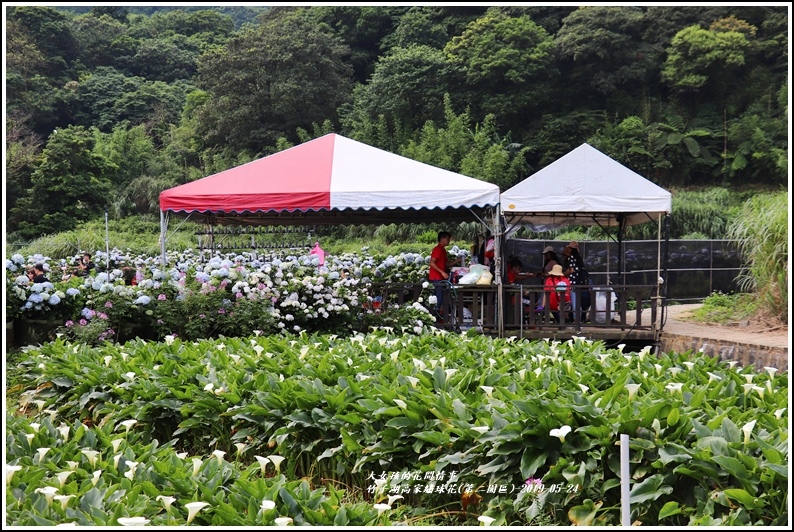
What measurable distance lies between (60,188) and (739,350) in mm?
30000

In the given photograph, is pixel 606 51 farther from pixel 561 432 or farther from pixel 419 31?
pixel 561 432

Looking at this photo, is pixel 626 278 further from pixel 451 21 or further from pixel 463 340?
pixel 451 21

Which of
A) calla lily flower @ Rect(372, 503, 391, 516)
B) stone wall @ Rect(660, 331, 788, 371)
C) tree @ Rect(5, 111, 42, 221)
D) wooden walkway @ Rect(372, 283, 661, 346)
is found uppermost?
tree @ Rect(5, 111, 42, 221)

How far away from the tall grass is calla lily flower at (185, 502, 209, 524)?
29.0 feet

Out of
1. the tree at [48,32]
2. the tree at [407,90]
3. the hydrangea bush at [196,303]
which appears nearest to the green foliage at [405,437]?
the hydrangea bush at [196,303]

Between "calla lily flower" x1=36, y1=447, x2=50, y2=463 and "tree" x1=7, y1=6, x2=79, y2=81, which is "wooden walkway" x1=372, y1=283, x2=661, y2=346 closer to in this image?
"calla lily flower" x1=36, y1=447, x2=50, y2=463

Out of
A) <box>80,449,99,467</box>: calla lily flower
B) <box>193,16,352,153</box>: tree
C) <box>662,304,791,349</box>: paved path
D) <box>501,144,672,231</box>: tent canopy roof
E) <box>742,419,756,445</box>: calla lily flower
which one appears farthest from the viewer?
<box>193,16,352,153</box>: tree

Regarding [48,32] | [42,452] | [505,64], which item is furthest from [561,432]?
[48,32]

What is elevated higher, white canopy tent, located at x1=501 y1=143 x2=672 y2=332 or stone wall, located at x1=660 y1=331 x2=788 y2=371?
white canopy tent, located at x1=501 y1=143 x2=672 y2=332

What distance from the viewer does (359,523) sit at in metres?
2.74

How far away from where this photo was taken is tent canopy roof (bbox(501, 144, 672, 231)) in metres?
9.46

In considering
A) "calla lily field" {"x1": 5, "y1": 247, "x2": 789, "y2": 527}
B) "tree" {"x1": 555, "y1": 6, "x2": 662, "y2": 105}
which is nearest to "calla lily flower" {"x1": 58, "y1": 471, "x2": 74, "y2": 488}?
"calla lily field" {"x1": 5, "y1": 247, "x2": 789, "y2": 527}

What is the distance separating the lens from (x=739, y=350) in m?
A: 8.70

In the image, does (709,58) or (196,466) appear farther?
(709,58)
